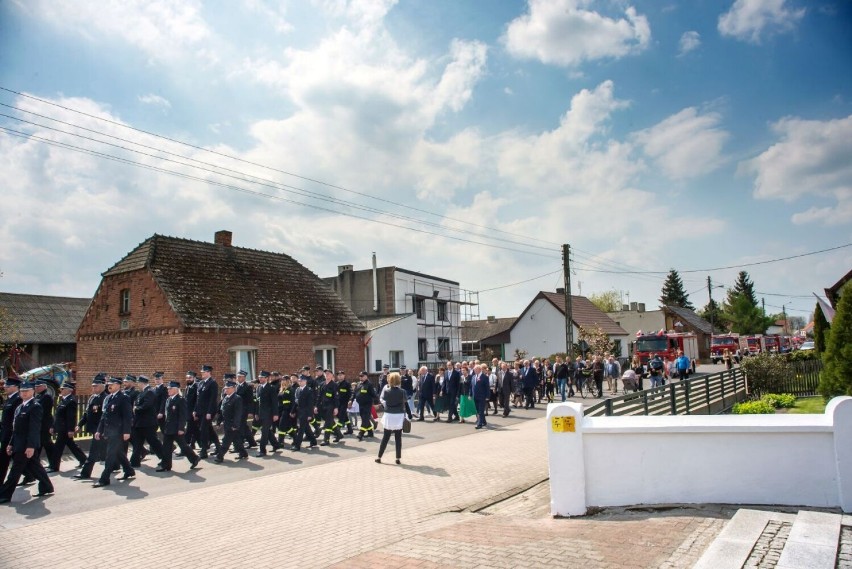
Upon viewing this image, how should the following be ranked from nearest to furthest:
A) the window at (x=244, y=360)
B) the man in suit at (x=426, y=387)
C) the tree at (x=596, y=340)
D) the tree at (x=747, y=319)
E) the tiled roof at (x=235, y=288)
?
the man in suit at (x=426, y=387), the tiled roof at (x=235, y=288), the window at (x=244, y=360), the tree at (x=596, y=340), the tree at (x=747, y=319)

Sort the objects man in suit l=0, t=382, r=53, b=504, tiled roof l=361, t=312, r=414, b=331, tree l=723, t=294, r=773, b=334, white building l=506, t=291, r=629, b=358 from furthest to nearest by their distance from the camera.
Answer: tree l=723, t=294, r=773, b=334 < white building l=506, t=291, r=629, b=358 < tiled roof l=361, t=312, r=414, b=331 < man in suit l=0, t=382, r=53, b=504

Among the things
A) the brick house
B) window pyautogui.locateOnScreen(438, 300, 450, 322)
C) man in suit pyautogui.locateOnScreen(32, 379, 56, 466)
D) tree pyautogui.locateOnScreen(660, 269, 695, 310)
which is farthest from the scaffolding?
tree pyautogui.locateOnScreen(660, 269, 695, 310)

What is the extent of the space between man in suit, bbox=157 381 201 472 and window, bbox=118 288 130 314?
12.1m

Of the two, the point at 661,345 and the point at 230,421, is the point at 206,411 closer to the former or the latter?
the point at 230,421

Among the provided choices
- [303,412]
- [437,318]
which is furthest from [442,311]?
[303,412]

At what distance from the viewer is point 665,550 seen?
5.33 meters

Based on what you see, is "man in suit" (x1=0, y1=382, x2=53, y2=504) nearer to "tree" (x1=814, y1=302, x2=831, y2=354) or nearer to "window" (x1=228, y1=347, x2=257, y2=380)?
"window" (x1=228, y1=347, x2=257, y2=380)

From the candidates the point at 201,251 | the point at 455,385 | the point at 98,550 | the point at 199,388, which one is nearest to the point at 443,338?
the point at 201,251

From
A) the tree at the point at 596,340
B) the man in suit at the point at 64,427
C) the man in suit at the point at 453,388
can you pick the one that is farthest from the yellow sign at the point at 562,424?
the tree at the point at 596,340

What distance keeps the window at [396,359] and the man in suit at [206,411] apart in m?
19.9

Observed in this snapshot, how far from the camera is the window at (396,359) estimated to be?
1284 inches

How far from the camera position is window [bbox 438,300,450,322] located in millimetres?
44469

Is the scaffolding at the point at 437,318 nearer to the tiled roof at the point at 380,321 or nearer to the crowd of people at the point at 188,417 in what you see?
the tiled roof at the point at 380,321

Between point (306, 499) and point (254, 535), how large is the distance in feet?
5.83
